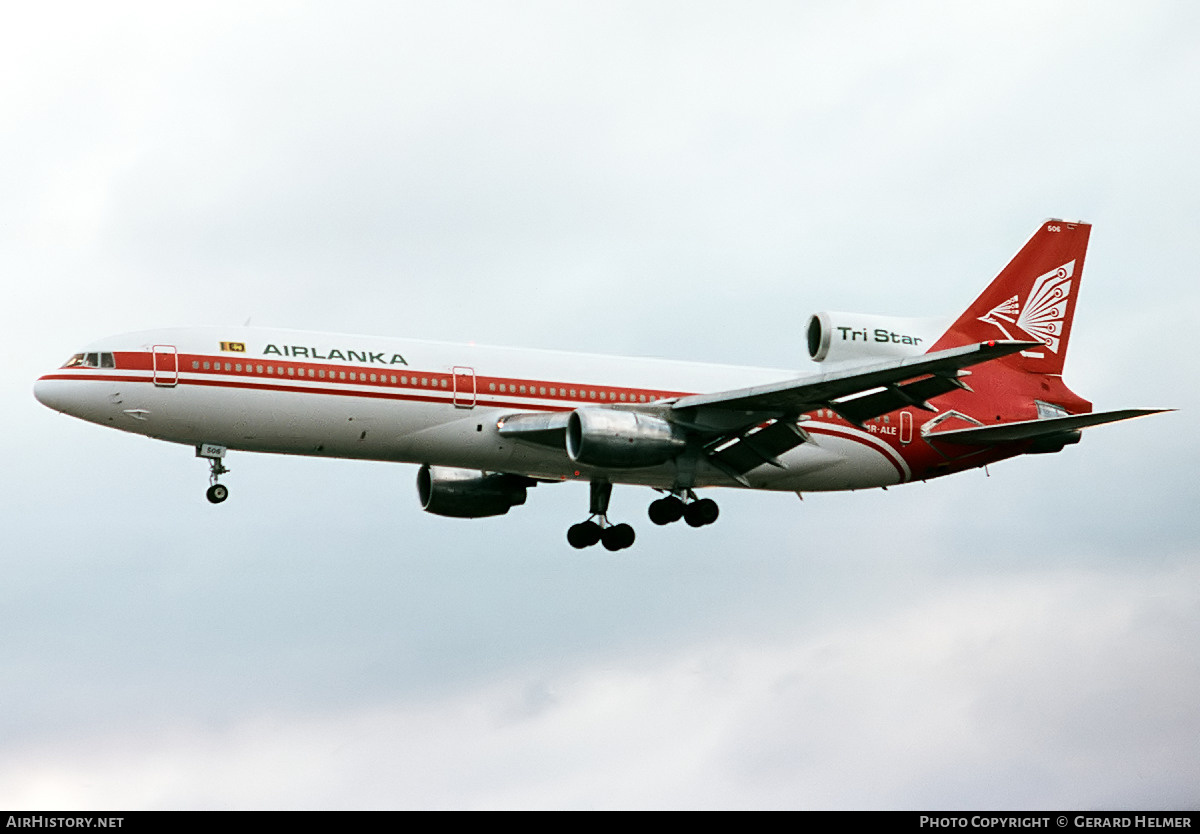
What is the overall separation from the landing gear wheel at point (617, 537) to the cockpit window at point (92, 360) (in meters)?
15.5

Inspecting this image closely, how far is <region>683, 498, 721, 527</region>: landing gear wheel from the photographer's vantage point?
49.3 m

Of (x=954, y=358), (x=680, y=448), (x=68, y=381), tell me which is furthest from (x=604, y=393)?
(x=68, y=381)

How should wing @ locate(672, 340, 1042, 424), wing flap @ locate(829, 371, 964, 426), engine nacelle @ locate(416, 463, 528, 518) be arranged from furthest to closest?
engine nacelle @ locate(416, 463, 528, 518) < wing flap @ locate(829, 371, 964, 426) < wing @ locate(672, 340, 1042, 424)

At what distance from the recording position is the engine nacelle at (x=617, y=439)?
146 feet

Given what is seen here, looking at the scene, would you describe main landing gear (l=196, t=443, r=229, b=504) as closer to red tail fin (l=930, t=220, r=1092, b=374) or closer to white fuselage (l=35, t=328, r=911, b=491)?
white fuselage (l=35, t=328, r=911, b=491)

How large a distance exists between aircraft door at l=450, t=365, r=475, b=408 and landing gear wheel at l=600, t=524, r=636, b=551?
7.54 metres

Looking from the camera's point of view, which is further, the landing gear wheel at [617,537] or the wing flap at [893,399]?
the landing gear wheel at [617,537]

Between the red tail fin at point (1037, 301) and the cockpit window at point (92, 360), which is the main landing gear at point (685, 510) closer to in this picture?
the red tail fin at point (1037, 301)

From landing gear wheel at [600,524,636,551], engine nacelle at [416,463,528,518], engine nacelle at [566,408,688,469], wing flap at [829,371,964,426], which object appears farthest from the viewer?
engine nacelle at [416,463,528,518]

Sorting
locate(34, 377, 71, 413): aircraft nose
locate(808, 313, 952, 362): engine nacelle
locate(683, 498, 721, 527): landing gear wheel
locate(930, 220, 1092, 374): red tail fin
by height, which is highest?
locate(930, 220, 1092, 374): red tail fin

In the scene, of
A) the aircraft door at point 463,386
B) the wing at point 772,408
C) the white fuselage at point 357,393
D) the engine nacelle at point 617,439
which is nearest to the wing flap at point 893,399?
the wing at point 772,408

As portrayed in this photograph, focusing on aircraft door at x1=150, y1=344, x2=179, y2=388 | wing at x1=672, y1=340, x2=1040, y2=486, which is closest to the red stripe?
aircraft door at x1=150, y1=344, x2=179, y2=388

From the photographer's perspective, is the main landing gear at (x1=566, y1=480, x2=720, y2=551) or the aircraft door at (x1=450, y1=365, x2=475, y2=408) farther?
the main landing gear at (x1=566, y1=480, x2=720, y2=551)

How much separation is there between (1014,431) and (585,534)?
1303 centimetres
